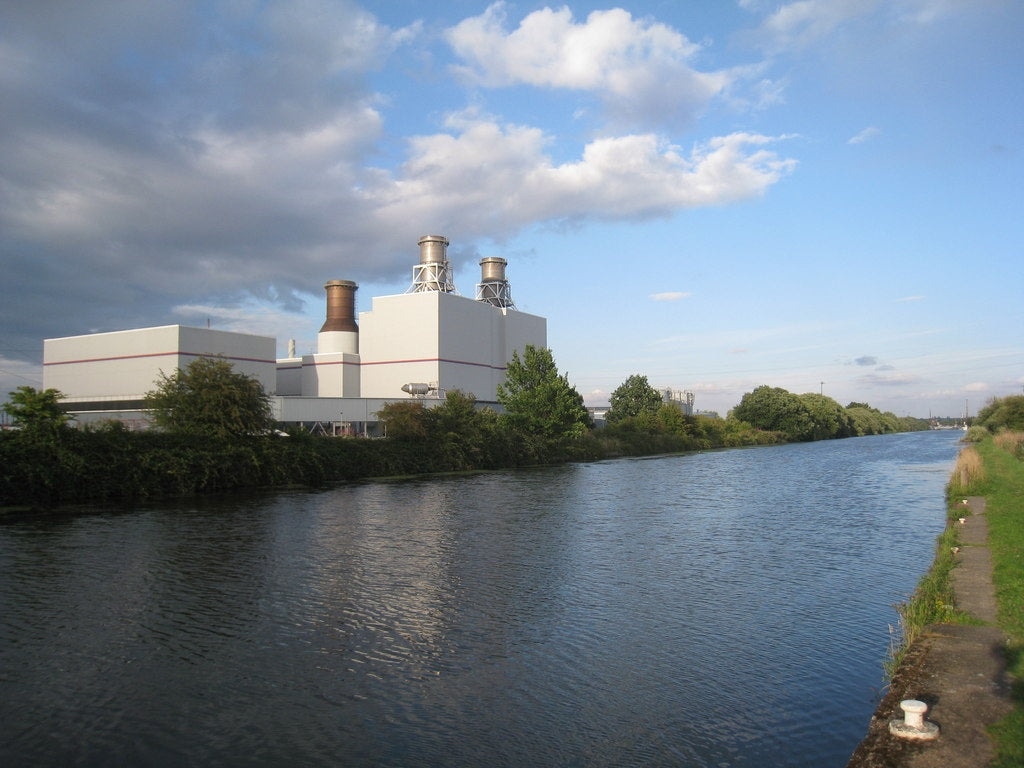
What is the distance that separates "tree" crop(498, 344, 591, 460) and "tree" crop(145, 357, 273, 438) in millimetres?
23109

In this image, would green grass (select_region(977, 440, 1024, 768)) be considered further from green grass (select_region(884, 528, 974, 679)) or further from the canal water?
the canal water

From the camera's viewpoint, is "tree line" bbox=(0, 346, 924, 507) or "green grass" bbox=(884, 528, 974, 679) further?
"tree line" bbox=(0, 346, 924, 507)

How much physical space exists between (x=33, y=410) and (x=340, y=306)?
184 ft

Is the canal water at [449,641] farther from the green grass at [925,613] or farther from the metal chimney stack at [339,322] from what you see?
the metal chimney stack at [339,322]

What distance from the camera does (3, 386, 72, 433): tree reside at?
2575 cm

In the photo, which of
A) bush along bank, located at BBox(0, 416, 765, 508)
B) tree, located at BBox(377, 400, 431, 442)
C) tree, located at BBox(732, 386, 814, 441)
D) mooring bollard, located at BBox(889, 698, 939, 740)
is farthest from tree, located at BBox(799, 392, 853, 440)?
mooring bollard, located at BBox(889, 698, 939, 740)

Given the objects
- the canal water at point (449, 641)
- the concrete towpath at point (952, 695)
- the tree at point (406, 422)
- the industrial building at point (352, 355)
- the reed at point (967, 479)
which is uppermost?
the industrial building at point (352, 355)

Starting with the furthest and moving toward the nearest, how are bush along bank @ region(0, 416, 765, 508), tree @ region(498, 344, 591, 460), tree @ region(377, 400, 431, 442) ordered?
1. tree @ region(498, 344, 591, 460)
2. tree @ region(377, 400, 431, 442)
3. bush along bank @ region(0, 416, 765, 508)

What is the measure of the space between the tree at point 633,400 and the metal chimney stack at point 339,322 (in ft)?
96.8

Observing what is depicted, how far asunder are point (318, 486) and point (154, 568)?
19.7m

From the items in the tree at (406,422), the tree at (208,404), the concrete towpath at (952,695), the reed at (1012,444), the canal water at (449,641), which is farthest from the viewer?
the tree at (406,422)

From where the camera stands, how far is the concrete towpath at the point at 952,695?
532cm

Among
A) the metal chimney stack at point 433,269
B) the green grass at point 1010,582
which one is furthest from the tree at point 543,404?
the green grass at point 1010,582

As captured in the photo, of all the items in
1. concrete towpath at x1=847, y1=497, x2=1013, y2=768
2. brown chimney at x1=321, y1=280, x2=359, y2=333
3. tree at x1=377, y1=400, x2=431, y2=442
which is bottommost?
concrete towpath at x1=847, y1=497, x2=1013, y2=768
